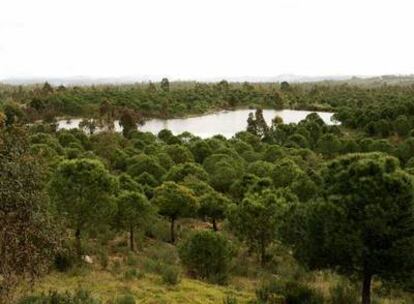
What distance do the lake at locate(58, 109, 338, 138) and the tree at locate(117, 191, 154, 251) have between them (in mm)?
53048

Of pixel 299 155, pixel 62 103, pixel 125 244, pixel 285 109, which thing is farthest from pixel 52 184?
pixel 285 109

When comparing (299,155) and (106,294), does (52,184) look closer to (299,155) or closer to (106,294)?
(106,294)

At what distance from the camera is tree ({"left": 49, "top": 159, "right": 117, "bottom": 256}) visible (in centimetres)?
2117

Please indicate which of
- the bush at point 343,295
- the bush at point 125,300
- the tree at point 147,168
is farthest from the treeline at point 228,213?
the tree at point 147,168

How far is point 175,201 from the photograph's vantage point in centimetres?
2692

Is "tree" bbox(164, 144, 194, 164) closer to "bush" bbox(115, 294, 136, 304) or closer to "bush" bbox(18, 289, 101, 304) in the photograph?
"bush" bbox(115, 294, 136, 304)

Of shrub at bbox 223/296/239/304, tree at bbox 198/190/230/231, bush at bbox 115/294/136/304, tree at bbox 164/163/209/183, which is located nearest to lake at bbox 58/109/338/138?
tree at bbox 164/163/209/183

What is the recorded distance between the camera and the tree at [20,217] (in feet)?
36.3

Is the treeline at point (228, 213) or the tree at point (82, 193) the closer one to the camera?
the treeline at point (228, 213)

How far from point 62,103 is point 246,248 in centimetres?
8013

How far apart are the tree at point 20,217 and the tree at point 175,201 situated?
1492 centimetres

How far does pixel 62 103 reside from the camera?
101 metres

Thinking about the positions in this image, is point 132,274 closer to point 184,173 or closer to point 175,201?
point 175,201

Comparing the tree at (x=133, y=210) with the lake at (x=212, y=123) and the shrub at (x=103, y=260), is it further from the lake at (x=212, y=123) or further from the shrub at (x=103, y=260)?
the lake at (x=212, y=123)
